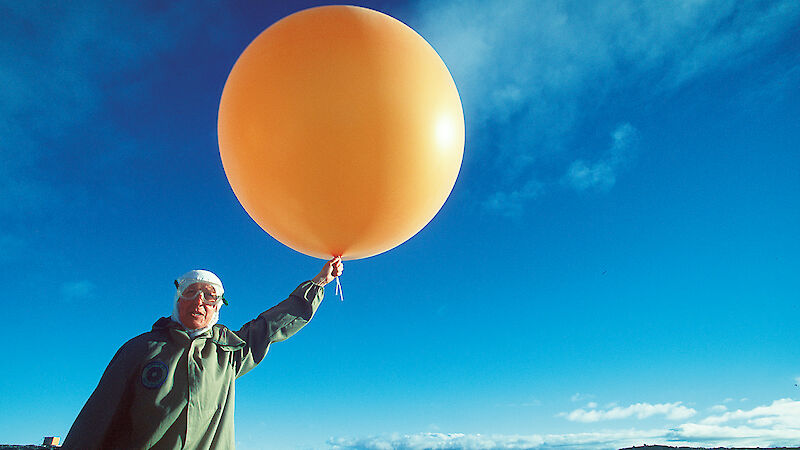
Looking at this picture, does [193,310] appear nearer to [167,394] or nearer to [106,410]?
[167,394]

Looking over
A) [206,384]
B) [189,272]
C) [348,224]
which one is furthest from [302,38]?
[206,384]

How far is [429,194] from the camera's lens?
339cm

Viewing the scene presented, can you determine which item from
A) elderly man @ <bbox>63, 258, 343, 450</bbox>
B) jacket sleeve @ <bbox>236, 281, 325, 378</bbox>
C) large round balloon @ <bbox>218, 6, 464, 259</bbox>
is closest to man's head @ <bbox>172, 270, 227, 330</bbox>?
elderly man @ <bbox>63, 258, 343, 450</bbox>

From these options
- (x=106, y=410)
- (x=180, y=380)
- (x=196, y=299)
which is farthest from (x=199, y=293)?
(x=106, y=410)

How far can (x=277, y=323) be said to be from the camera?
127 inches

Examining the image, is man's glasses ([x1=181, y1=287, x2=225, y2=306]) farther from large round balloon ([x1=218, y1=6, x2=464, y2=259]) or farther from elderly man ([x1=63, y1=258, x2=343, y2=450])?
large round balloon ([x1=218, y1=6, x2=464, y2=259])

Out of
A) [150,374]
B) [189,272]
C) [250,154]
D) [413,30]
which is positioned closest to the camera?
[150,374]

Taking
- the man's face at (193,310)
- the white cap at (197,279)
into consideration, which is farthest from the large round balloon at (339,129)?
the man's face at (193,310)

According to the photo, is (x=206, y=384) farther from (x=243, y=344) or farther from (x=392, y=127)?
(x=392, y=127)

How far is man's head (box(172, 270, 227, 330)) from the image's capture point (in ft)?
9.40

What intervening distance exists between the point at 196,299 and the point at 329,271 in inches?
36.2

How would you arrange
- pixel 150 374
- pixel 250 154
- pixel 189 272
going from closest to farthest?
1. pixel 150 374
2. pixel 189 272
3. pixel 250 154

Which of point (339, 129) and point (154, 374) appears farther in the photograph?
point (339, 129)

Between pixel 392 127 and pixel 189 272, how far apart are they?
1.43m
